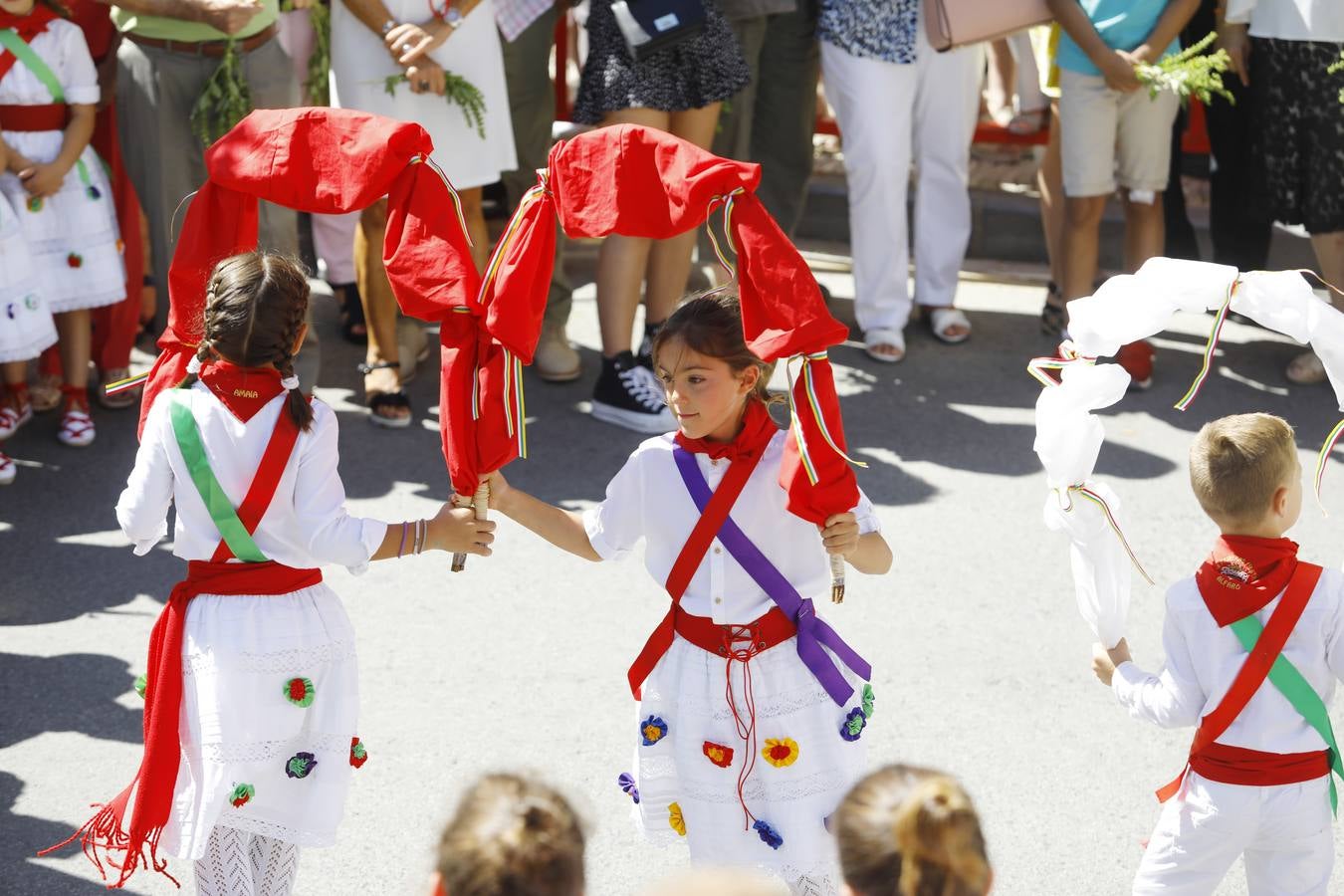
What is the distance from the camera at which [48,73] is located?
5.77 metres

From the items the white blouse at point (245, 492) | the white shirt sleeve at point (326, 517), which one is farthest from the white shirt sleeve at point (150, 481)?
the white shirt sleeve at point (326, 517)

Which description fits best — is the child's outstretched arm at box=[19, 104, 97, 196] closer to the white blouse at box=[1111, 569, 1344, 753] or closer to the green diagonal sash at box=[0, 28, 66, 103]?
the green diagonal sash at box=[0, 28, 66, 103]

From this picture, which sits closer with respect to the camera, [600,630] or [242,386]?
[242,386]

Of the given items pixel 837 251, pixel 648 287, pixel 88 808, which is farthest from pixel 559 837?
pixel 837 251

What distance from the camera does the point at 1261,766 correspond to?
9.71 ft

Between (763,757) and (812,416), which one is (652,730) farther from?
(812,416)

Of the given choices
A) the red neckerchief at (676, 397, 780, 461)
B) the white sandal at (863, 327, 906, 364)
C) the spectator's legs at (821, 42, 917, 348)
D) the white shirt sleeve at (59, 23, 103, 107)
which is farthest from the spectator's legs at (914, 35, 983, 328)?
the red neckerchief at (676, 397, 780, 461)

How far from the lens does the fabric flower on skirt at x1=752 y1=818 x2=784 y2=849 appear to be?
124 inches

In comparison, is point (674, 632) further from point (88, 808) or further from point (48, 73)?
point (48, 73)

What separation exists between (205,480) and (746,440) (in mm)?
1043

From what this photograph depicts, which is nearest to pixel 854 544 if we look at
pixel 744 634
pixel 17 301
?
pixel 744 634

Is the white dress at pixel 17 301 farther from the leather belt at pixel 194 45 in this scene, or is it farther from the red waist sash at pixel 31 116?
the leather belt at pixel 194 45

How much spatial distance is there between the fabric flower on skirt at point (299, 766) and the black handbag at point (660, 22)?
3.60 meters

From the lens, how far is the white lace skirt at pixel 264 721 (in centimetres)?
309
